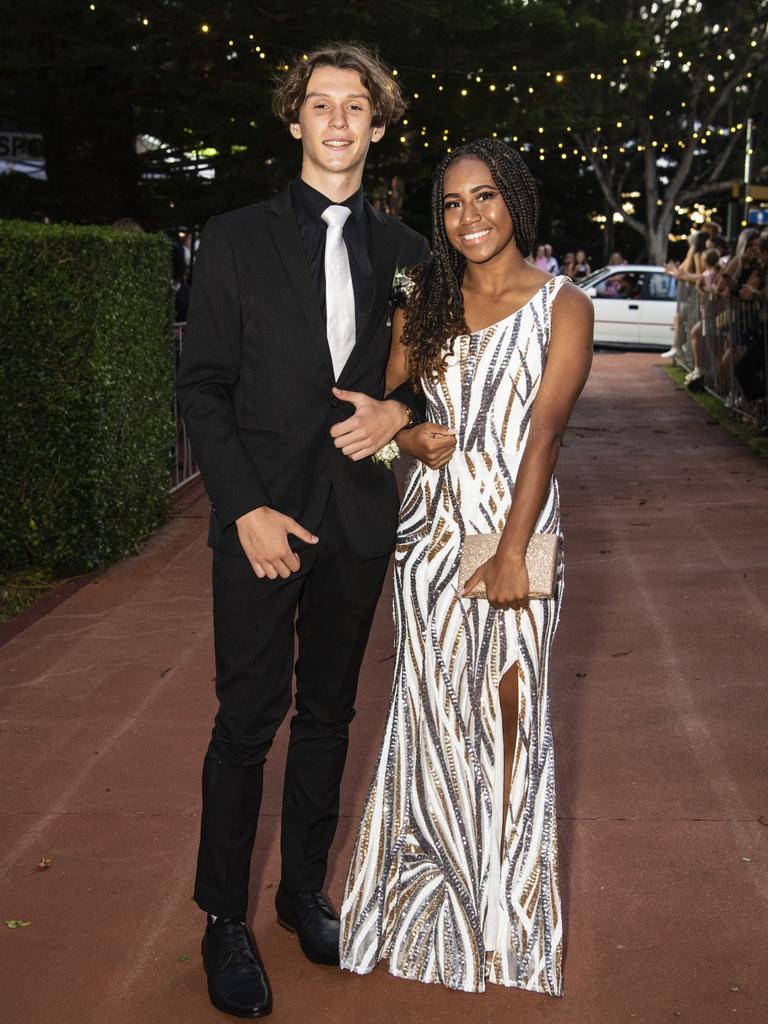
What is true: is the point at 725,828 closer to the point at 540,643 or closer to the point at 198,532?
the point at 540,643

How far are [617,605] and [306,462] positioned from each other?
13.5 ft

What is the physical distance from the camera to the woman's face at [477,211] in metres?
3.29

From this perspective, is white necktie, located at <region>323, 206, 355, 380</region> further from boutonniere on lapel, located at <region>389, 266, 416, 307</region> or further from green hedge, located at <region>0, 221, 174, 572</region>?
green hedge, located at <region>0, 221, 174, 572</region>

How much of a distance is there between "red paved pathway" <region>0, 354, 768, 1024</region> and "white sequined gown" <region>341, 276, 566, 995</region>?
4.5 inches

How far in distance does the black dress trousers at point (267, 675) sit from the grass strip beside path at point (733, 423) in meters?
9.53

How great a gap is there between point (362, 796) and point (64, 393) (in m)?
3.75

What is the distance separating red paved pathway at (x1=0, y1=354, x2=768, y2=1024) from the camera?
344 cm

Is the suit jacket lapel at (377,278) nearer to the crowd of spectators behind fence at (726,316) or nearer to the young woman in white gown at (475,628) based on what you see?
the young woman in white gown at (475,628)

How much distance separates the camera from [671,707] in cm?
561

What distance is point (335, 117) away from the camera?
10.9 feet

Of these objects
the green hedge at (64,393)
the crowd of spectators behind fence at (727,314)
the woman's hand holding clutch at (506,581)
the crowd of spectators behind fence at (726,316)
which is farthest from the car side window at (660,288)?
the woman's hand holding clutch at (506,581)

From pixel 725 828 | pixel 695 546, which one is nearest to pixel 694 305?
pixel 695 546

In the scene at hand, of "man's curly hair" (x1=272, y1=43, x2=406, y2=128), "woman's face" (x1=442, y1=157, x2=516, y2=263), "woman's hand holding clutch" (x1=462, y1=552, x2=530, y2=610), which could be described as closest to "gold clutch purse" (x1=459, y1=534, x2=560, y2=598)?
"woman's hand holding clutch" (x1=462, y1=552, x2=530, y2=610)

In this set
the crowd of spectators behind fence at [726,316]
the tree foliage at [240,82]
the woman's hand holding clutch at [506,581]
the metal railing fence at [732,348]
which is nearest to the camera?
the woman's hand holding clutch at [506,581]
